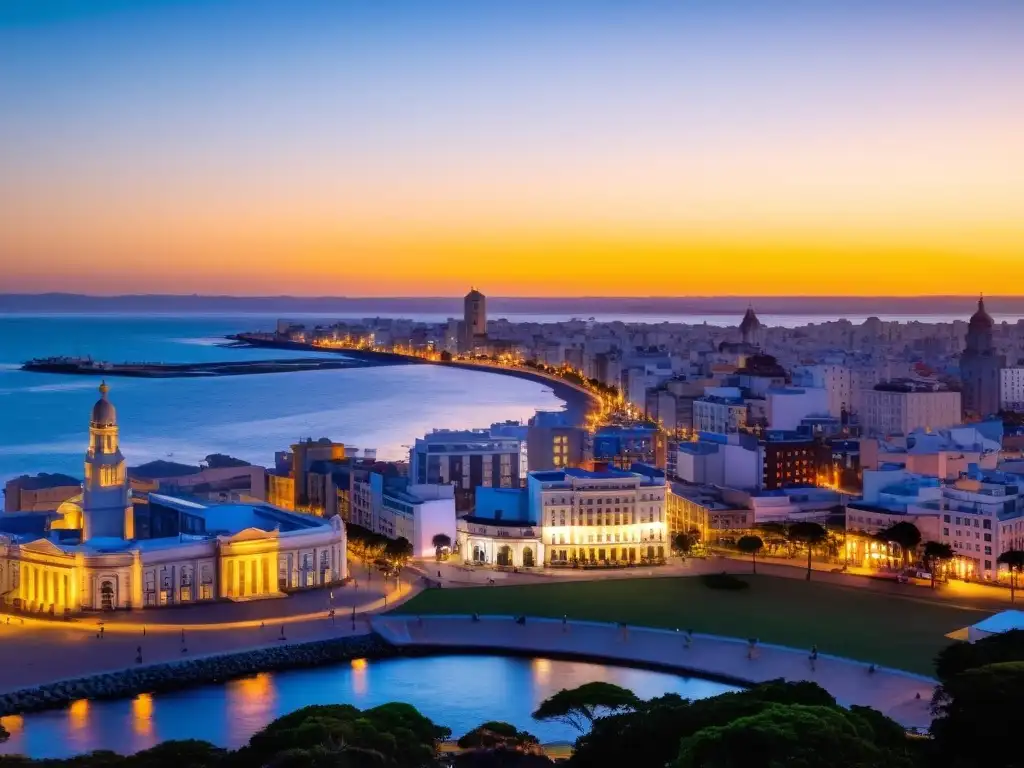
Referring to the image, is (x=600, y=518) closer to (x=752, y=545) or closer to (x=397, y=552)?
(x=752, y=545)

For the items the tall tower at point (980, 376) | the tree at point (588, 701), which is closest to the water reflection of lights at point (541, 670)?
the tree at point (588, 701)

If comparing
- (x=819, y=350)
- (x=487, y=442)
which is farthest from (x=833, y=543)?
(x=819, y=350)

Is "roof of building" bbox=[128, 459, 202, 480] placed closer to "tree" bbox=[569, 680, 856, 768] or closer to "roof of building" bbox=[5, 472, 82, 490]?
"roof of building" bbox=[5, 472, 82, 490]

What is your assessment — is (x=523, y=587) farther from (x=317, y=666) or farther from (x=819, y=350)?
(x=819, y=350)

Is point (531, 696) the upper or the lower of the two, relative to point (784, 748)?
lower

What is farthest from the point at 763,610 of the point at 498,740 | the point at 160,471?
the point at 160,471

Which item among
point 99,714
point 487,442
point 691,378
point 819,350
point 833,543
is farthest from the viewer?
point 819,350
